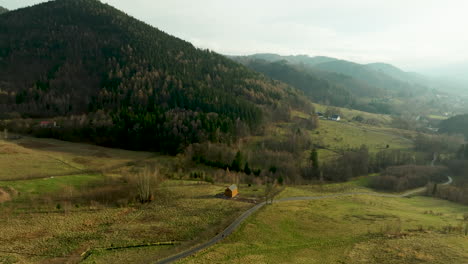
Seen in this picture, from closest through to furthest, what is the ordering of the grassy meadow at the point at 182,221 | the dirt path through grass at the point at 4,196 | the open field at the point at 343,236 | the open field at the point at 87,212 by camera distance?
the open field at the point at 343,236
the grassy meadow at the point at 182,221
the open field at the point at 87,212
the dirt path through grass at the point at 4,196

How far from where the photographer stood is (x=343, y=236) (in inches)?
2055

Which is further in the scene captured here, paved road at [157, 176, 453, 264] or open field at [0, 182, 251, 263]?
open field at [0, 182, 251, 263]

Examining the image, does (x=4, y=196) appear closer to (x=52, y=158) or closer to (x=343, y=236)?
(x=52, y=158)

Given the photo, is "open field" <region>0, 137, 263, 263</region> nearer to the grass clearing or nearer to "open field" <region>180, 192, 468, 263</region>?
"open field" <region>180, 192, 468, 263</region>

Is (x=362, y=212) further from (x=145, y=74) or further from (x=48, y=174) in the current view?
(x=145, y=74)

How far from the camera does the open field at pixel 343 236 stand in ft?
143

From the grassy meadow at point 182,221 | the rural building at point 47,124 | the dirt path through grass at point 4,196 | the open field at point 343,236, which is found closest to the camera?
the open field at point 343,236

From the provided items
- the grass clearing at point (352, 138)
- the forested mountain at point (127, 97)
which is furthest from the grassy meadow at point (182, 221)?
the grass clearing at point (352, 138)

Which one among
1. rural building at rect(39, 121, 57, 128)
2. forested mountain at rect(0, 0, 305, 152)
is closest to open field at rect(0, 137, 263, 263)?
forested mountain at rect(0, 0, 305, 152)

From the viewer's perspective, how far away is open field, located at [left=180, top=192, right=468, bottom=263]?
143ft

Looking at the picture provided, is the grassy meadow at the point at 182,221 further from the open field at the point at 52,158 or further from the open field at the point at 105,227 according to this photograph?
the open field at the point at 52,158

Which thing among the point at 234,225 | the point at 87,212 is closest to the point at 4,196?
the point at 87,212

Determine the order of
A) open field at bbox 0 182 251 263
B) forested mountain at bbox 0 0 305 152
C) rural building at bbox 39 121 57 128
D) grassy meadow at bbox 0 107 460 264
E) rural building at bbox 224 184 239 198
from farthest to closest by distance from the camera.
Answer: rural building at bbox 39 121 57 128, forested mountain at bbox 0 0 305 152, rural building at bbox 224 184 239 198, open field at bbox 0 182 251 263, grassy meadow at bbox 0 107 460 264

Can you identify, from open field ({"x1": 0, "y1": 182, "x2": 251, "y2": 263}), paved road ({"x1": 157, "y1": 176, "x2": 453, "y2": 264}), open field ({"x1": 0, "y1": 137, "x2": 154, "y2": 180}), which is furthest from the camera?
open field ({"x1": 0, "y1": 137, "x2": 154, "y2": 180})
